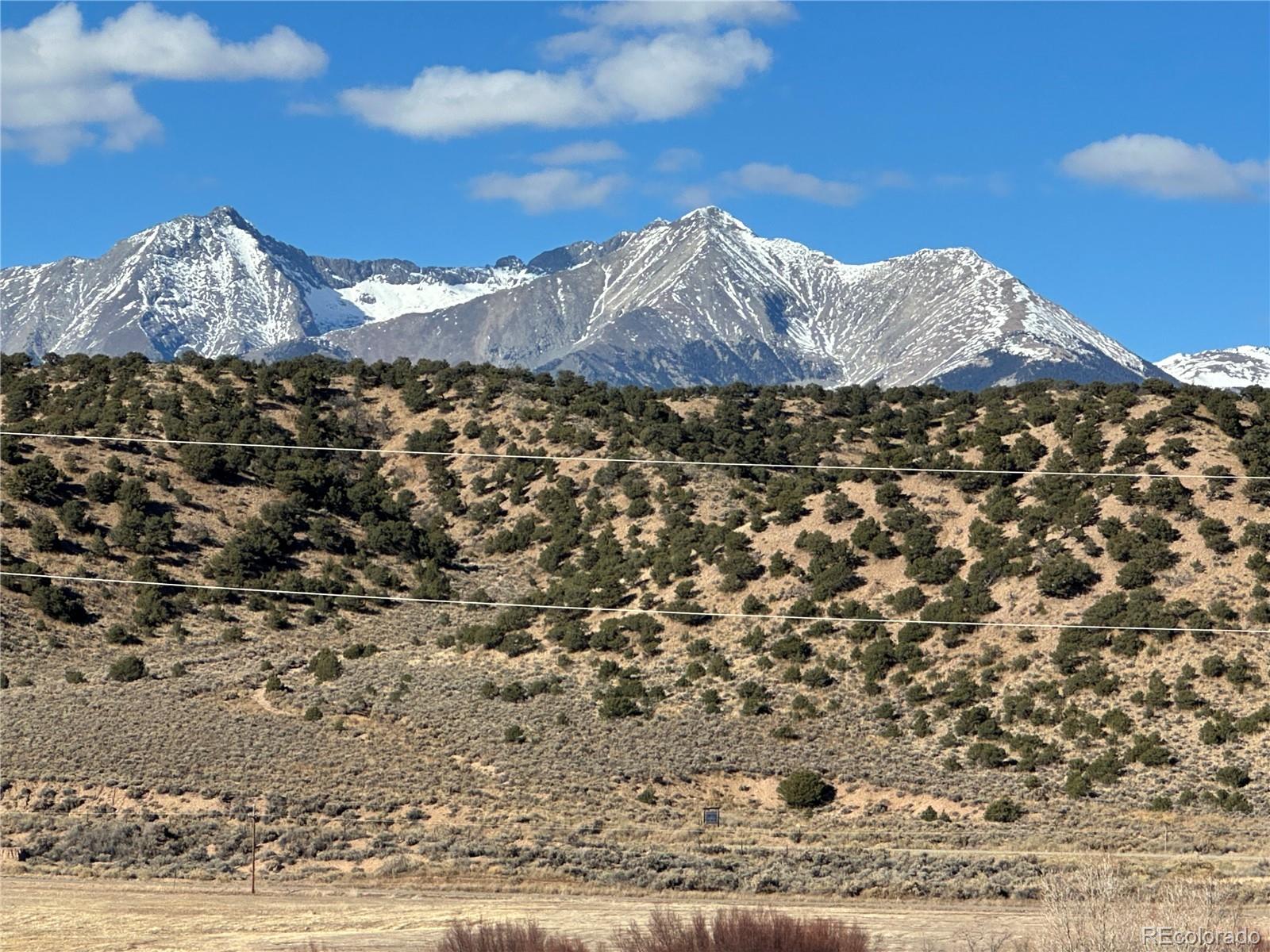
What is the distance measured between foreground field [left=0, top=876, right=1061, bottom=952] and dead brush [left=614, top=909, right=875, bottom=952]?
4088mm

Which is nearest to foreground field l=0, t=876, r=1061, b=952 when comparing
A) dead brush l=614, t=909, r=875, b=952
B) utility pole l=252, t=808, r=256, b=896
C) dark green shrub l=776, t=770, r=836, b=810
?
utility pole l=252, t=808, r=256, b=896

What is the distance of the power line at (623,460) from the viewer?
69.1 m

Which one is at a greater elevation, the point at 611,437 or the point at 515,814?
the point at 611,437

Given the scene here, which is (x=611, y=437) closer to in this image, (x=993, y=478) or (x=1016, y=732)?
(x=993, y=478)

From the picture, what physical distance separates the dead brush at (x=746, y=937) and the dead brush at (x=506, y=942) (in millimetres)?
1054

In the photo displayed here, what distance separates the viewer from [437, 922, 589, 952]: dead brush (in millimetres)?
24656

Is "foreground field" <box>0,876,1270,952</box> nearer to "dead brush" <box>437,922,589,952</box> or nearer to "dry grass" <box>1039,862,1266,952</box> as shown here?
"dry grass" <box>1039,862,1266,952</box>

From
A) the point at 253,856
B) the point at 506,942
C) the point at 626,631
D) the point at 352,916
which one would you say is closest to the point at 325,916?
the point at 352,916

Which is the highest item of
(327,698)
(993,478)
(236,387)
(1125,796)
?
(236,387)

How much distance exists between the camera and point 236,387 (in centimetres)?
9356

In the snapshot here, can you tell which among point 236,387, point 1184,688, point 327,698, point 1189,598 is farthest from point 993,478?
point 236,387

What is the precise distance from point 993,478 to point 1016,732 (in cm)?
2032

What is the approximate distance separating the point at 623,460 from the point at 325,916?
4964 cm

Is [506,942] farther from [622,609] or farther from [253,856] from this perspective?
[622,609]
